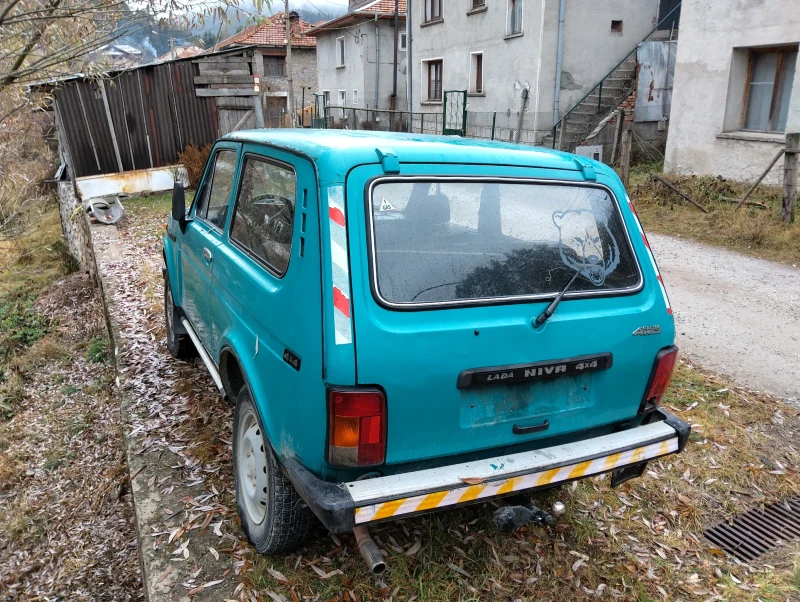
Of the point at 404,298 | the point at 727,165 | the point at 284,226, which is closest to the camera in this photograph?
the point at 404,298

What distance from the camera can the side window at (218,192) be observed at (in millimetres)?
3777

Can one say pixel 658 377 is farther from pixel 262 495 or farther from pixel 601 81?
pixel 601 81

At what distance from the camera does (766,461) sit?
13.1 feet

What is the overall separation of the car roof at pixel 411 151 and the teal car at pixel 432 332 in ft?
0.04

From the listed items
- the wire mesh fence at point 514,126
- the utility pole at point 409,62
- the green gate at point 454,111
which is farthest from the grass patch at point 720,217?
the utility pole at point 409,62

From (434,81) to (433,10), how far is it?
258cm

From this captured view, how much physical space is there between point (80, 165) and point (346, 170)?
14.0m

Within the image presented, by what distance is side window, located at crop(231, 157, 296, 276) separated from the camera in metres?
2.77

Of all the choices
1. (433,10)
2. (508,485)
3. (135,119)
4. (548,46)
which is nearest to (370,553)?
(508,485)

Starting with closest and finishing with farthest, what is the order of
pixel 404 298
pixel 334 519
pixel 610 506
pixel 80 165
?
1. pixel 334 519
2. pixel 404 298
3. pixel 610 506
4. pixel 80 165

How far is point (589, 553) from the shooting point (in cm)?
314

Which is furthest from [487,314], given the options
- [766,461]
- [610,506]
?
[766,461]

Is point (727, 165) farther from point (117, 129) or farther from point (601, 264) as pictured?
point (117, 129)

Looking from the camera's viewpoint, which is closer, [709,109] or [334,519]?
[334,519]
